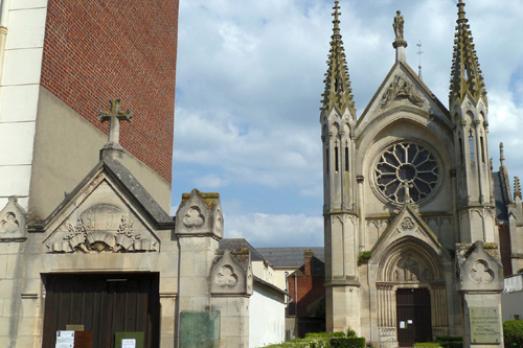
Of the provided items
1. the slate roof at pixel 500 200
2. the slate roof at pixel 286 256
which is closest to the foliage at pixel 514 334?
the slate roof at pixel 500 200

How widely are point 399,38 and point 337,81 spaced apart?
5578 mm

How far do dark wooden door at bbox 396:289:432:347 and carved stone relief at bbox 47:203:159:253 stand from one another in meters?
25.0

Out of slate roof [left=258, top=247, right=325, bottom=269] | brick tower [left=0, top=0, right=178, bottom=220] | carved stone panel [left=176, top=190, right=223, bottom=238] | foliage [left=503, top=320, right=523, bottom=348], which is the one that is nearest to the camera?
carved stone panel [left=176, top=190, right=223, bottom=238]

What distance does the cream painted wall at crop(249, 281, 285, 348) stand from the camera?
15867 mm

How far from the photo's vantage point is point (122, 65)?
2042 centimetres

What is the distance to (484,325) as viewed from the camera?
1293cm

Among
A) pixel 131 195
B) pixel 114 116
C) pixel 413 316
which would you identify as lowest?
pixel 413 316

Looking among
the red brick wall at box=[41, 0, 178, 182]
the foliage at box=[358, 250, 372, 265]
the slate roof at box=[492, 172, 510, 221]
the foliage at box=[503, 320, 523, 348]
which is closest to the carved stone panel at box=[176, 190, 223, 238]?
the red brick wall at box=[41, 0, 178, 182]

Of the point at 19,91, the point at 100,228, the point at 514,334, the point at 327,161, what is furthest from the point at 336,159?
the point at 100,228

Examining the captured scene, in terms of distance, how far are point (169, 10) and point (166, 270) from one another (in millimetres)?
17682

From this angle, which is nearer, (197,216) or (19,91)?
(197,216)

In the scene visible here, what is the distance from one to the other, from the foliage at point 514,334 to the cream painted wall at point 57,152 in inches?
642

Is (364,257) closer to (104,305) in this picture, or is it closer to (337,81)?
(337,81)

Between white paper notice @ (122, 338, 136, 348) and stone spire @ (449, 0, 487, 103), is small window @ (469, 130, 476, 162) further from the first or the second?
white paper notice @ (122, 338, 136, 348)
